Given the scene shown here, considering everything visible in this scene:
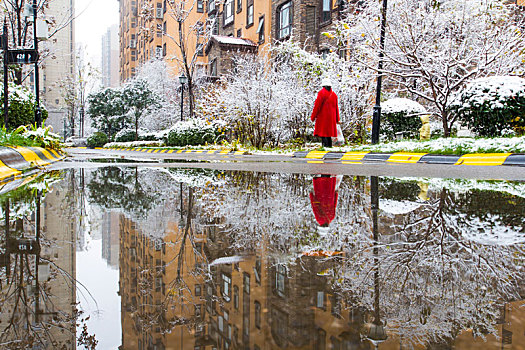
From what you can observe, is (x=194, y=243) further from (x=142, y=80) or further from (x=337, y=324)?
(x=142, y=80)

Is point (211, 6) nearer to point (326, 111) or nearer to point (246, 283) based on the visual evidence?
point (326, 111)

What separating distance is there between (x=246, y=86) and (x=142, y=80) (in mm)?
23577

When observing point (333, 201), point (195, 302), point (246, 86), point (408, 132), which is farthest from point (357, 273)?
point (246, 86)

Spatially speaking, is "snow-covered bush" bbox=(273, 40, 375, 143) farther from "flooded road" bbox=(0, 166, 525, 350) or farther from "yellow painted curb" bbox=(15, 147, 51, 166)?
"flooded road" bbox=(0, 166, 525, 350)

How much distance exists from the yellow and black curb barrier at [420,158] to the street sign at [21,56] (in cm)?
704

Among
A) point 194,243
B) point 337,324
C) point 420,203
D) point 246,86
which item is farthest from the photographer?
point 246,86

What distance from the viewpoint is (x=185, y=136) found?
1097 inches

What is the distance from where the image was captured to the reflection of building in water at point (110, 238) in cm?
265

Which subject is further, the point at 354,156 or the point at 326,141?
the point at 326,141

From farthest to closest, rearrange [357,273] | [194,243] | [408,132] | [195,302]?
1. [408,132]
2. [194,243]
3. [357,273]
4. [195,302]

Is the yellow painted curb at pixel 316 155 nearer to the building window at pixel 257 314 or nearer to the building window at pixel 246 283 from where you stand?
the building window at pixel 246 283

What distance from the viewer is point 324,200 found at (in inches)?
189

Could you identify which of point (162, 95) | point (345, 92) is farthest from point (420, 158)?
point (162, 95)

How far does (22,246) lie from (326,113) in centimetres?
1275
